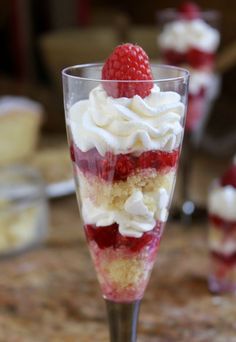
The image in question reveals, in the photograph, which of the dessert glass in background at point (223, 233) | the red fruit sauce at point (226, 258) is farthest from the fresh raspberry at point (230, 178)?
the red fruit sauce at point (226, 258)

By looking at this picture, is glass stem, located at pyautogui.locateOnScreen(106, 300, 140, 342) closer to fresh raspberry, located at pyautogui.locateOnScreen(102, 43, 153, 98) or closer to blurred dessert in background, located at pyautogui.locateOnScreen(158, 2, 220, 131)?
fresh raspberry, located at pyautogui.locateOnScreen(102, 43, 153, 98)

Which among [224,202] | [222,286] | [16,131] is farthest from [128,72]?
[16,131]

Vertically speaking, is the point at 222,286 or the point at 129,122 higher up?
the point at 129,122

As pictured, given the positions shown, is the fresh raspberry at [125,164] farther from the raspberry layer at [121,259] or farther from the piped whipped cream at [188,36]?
the piped whipped cream at [188,36]

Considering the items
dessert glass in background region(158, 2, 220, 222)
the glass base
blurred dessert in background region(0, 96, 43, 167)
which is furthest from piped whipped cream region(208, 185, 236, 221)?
blurred dessert in background region(0, 96, 43, 167)

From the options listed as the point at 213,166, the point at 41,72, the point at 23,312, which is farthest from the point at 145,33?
the point at 23,312

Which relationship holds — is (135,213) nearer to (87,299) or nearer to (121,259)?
(121,259)
